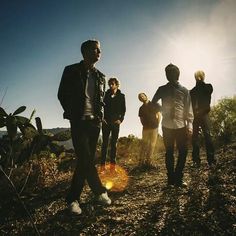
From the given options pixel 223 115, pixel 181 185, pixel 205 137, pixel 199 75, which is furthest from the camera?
pixel 223 115

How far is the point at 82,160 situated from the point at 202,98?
4330 millimetres

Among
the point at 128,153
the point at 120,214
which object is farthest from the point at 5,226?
the point at 128,153

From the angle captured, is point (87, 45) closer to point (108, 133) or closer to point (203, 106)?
point (108, 133)

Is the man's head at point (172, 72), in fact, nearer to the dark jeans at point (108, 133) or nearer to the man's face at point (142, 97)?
the dark jeans at point (108, 133)

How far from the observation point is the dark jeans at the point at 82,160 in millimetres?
3879

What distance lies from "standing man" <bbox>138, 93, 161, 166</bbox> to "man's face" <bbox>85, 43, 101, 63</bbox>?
416 cm

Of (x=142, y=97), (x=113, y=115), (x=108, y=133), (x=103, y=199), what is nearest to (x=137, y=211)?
(x=103, y=199)

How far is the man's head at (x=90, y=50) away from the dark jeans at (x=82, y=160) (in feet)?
2.88

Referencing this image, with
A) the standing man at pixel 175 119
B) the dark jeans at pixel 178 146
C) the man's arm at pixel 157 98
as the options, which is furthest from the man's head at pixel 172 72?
the dark jeans at pixel 178 146

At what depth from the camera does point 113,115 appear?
6.88 m

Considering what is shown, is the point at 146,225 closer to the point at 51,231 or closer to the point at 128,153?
the point at 51,231

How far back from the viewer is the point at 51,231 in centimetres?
325

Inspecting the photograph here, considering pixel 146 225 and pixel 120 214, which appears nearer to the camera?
pixel 146 225

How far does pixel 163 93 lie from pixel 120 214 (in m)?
2.59
